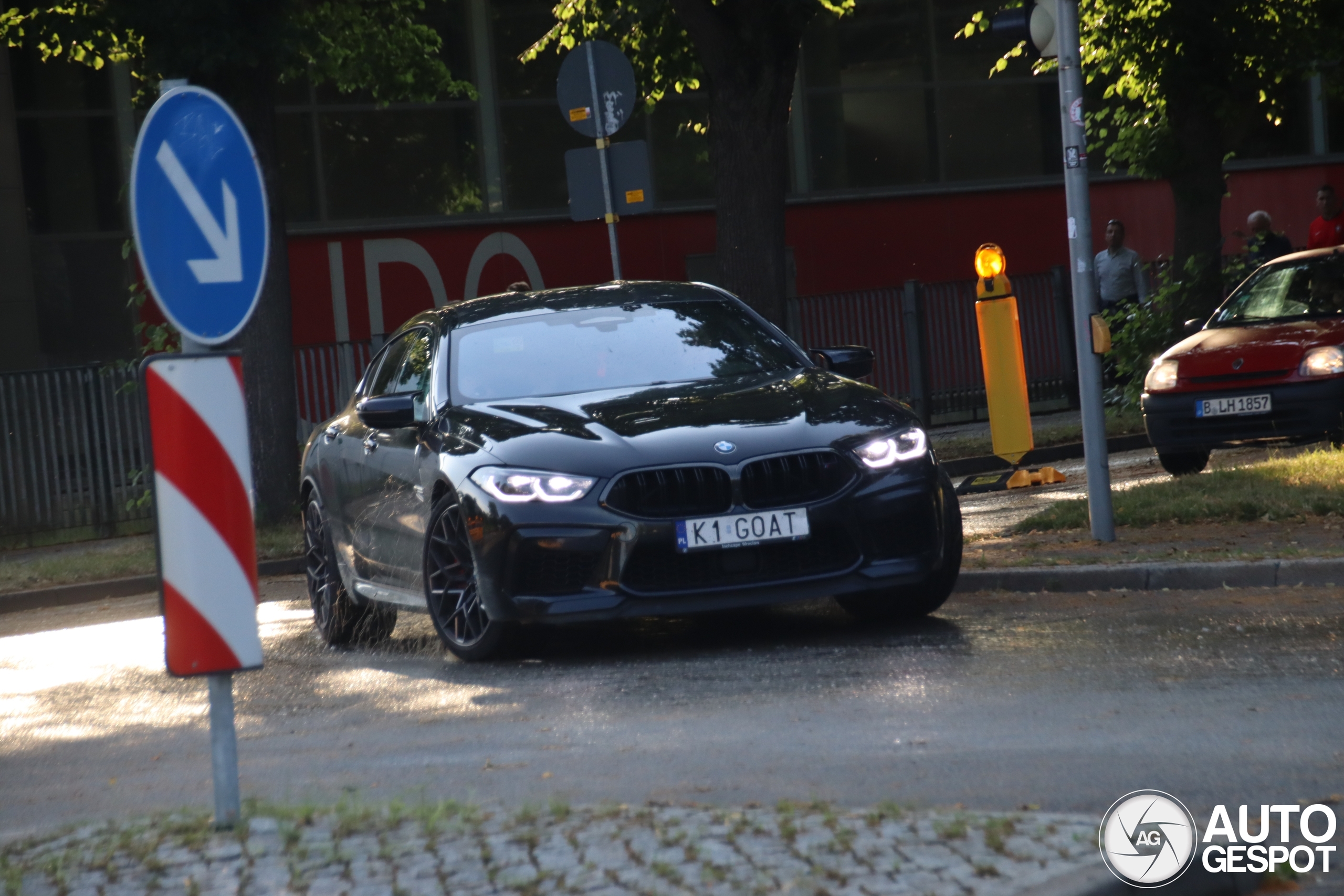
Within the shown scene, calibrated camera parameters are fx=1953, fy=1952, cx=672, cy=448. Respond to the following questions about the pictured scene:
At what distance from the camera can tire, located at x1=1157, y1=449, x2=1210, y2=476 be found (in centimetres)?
1438

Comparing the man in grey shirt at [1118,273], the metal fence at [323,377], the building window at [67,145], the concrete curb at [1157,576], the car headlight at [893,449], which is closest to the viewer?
the car headlight at [893,449]

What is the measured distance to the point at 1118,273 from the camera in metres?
22.8

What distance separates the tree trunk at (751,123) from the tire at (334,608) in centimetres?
646

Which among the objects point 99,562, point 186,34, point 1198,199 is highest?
point 186,34

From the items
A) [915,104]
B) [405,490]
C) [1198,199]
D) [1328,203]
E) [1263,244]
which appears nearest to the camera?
[405,490]

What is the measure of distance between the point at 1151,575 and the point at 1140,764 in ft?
12.2

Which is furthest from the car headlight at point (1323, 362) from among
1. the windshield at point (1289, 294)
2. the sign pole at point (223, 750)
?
the sign pole at point (223, 750)

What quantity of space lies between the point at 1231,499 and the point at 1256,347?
132 inches

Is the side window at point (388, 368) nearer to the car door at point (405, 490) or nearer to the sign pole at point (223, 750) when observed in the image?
the car door at point (405, 490)

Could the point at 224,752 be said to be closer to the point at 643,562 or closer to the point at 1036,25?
the point at 643,562

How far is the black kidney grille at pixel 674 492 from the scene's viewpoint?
771 cm

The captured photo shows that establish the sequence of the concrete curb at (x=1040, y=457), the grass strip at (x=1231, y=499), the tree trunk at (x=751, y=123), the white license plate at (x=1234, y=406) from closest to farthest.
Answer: the grass strip at (x=1231, y=499) → the white license plate at (x=1234, y=406) → the tree trunk at (x=751, y=123) → the concrete curb at (x=1040, y=457)

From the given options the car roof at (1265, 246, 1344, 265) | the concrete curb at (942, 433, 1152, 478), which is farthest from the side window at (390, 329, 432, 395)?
the concrete curb at (942, 433, 1152, 478)

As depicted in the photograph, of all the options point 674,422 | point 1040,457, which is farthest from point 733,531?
point 1040,457
